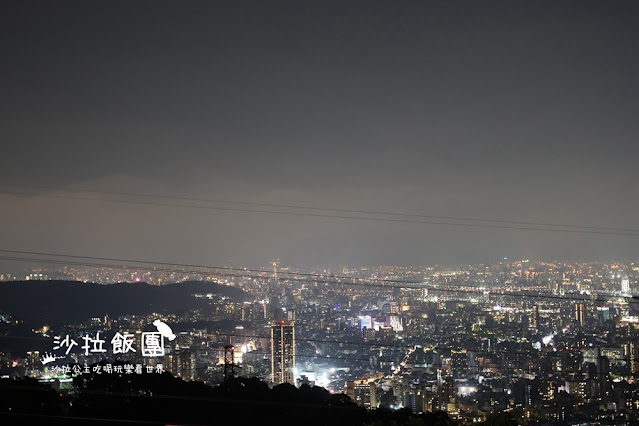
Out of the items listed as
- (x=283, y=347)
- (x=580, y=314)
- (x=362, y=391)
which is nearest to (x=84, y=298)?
(x=283, y=347)

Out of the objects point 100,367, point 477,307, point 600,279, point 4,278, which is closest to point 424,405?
point 477,307

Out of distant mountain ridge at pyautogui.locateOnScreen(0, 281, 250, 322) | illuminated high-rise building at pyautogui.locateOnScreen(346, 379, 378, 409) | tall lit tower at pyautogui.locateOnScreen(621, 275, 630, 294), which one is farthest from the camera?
distant mountain ridge at pyautogui.locateOnScreen(0, 281, 250, 322)

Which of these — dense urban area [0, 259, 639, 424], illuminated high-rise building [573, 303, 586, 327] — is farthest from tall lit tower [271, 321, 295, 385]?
illuminated high-rise building [573, 303, 586, 327]

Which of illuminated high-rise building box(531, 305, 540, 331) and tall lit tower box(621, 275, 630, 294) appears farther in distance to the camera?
illuminated high-rise building box(531, 305, 540, 331)

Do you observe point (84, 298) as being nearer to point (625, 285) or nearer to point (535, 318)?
point (535, 318)

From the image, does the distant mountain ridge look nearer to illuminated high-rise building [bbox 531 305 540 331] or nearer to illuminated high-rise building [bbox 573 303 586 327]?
illuminated high-rise building [bbox 531 305 540 331]

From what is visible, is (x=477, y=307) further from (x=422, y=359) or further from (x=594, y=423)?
(x=594, y=423)

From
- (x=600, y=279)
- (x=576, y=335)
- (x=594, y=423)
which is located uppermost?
(x=600, y=279)
